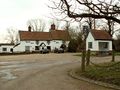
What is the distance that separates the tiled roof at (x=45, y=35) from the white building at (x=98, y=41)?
28950 mm

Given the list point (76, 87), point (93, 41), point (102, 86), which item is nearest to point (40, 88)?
point (76, 87)

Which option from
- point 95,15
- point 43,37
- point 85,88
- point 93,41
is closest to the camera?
point 85,88

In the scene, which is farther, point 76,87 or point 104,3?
point 104,3

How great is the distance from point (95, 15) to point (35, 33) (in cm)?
8947

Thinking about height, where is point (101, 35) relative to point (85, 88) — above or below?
above

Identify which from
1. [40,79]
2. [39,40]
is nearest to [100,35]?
[39,40]

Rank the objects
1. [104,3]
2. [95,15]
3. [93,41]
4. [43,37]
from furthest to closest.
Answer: [43,37]
[93,41]
[104,3]
[95,15]

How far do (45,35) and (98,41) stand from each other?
3776 centimetres

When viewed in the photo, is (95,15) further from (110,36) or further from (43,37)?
(43,37)

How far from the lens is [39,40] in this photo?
102250 mm

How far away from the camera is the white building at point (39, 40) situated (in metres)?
99.9

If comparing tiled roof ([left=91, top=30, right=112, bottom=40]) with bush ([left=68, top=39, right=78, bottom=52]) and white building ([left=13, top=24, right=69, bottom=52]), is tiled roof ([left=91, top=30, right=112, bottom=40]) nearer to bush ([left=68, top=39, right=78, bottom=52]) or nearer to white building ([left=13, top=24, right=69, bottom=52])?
bush ([left=68, top=39, right=78, bottom=52])

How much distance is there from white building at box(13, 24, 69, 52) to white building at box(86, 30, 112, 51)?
2815 centimetres

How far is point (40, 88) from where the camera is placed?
13516 millimetres
